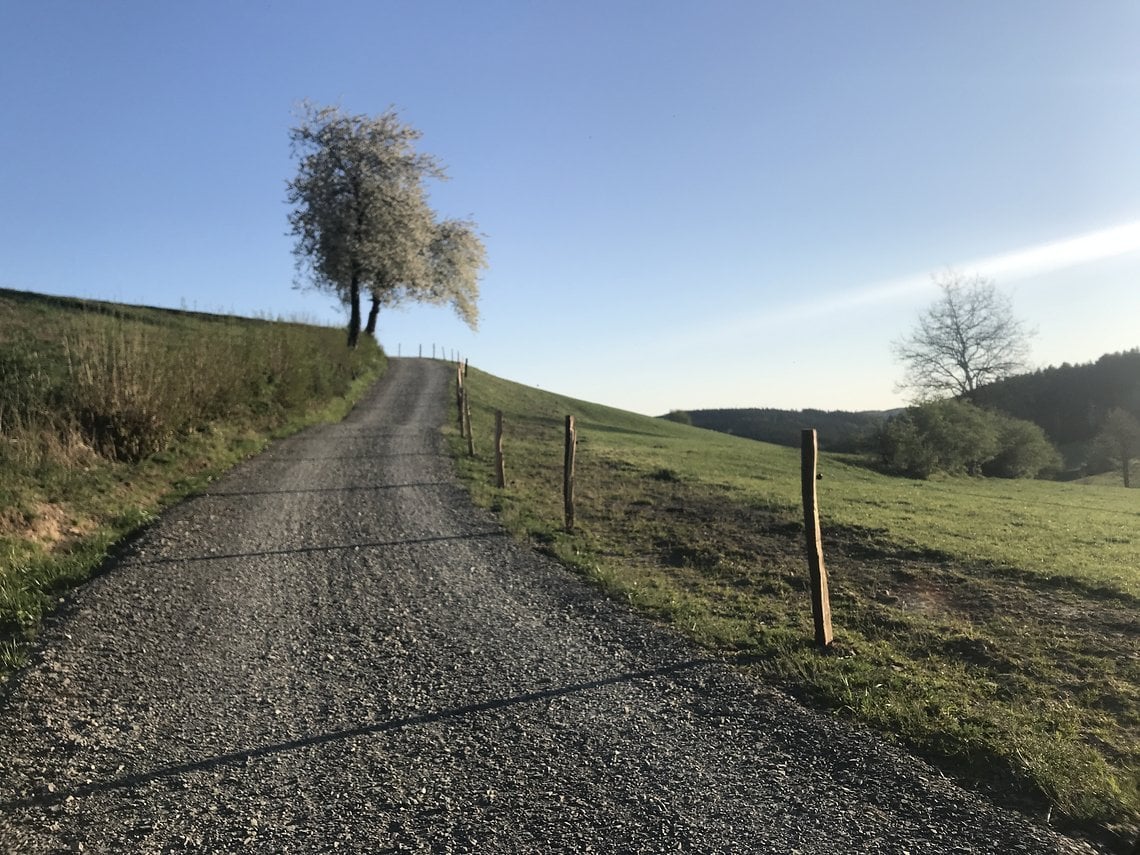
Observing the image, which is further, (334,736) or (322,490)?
(322,490)

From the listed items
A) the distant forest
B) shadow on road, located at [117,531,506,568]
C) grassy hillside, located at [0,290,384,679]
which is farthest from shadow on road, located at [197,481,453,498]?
the distant forest

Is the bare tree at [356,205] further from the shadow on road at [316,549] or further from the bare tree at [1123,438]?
the bare tree at [1123,438]

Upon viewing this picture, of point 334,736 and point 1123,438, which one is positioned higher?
point 1123,438

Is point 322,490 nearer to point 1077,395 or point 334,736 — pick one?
point 334,736

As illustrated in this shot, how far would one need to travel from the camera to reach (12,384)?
12352 millimetres

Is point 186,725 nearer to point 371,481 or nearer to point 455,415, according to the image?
point 371,481

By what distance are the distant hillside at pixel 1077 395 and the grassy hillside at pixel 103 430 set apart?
84.2m

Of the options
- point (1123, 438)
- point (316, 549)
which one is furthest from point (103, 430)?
point (1123, 438)

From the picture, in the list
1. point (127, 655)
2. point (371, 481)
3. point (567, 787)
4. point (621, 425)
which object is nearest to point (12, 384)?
point (371, 481)

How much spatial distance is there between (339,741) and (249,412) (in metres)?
16.5

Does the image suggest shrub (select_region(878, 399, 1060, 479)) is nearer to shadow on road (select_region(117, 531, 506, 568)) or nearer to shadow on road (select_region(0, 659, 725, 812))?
shadow on road (select_region(117, 531, 506, 568))

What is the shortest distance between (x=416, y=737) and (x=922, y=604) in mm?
6350

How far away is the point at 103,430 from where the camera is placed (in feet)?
42.7

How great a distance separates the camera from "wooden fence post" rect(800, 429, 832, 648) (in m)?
6.70
